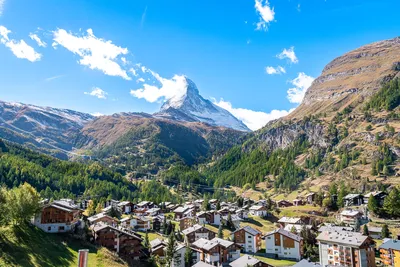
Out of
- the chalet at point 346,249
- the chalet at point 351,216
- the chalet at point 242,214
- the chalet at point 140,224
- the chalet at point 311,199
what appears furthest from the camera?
the chalet at point 311,199

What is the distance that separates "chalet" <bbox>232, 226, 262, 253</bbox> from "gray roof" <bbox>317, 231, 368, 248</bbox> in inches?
759

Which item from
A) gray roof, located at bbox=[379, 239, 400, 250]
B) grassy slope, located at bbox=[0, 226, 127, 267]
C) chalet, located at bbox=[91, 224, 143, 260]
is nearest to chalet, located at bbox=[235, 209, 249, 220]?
gray roof, located at bbox=[379, 239, 400, 250]

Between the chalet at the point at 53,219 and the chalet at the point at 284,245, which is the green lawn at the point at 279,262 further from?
the chalet at the point at 53,219

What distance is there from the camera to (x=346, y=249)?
83250 millimetres

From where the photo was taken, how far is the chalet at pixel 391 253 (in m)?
79.6

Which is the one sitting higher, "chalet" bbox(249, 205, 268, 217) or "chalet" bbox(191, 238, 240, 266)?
"chalet" bbox(249, 205, 268, 217)

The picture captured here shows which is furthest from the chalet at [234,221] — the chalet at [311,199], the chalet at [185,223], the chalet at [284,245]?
the chalet at [311,199]

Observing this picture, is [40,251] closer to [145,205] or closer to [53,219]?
[53,219]

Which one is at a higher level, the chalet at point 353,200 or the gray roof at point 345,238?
the chalet at point 353,200

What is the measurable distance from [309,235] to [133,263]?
55758 mm

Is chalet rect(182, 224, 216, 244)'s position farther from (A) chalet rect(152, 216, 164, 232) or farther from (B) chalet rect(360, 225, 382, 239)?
(B) chalet rect(360, 225, 382, 239)

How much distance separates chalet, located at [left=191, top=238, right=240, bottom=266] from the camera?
8331 centimetres

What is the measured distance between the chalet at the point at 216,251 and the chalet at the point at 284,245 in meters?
→ 13.4

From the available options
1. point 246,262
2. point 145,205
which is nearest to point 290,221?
point 246,262
